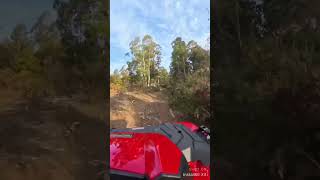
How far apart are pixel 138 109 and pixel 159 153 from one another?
40 centimetres

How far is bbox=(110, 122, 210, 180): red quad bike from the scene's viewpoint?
117 inches

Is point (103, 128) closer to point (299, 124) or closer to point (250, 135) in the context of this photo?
point (250, 135)

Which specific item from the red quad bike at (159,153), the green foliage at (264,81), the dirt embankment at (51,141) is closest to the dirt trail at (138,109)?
the red quad bike at (159,153)

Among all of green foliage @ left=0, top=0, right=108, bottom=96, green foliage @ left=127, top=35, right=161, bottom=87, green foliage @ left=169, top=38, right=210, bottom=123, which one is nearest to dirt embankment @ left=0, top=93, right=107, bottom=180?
green foliage @ left=0, top=0, right=108, bottom=96

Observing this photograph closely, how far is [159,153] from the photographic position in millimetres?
2980

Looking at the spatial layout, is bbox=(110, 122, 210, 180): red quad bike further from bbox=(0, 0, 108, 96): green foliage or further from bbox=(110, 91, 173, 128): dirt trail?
bbox=(0, 0, 108, 96): green foliage

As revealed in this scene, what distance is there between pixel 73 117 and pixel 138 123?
57cm

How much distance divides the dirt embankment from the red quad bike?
0.30m

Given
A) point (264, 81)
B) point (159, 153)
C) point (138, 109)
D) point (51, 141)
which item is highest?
point (264, 81)

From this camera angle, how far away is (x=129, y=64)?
10.4 ft

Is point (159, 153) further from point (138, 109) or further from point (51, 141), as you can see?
point (51, 141)

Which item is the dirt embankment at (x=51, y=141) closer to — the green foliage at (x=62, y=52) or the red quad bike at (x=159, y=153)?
the green foliage at (x=62, y=52)

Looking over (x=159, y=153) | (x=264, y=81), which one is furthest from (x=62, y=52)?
(x=264, y=81)

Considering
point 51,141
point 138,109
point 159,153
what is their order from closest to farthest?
point 51,141 < point 159,153 < point 138,109
